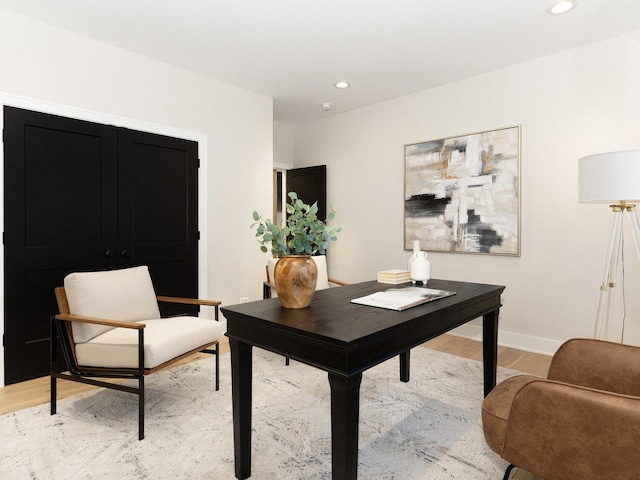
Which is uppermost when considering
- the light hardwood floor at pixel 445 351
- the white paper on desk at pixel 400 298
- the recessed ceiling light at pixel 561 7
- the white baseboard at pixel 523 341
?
the recessed ceiling light at pixel 561 7

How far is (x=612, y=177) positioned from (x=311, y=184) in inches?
146

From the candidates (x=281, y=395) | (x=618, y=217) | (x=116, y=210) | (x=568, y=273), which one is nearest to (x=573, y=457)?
(x=281, y=395)

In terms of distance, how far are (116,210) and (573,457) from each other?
3426 mm

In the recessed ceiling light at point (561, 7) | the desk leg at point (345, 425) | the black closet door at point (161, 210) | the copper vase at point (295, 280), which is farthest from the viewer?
the black closet door at point (161, 210)

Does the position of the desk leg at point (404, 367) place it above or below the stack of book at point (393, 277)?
below

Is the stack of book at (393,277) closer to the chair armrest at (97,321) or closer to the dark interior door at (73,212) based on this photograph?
the chair armrest at (97,321)

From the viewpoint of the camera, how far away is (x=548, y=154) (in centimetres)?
349

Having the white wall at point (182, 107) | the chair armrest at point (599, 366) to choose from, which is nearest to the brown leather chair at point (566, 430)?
the chair armrest at point (599, 366)

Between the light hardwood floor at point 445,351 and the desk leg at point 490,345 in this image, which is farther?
the light hardwood floor at point 445,351

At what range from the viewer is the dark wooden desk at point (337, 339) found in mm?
1306

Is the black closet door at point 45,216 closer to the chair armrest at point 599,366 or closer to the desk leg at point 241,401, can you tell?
the desk leg at point 241,401

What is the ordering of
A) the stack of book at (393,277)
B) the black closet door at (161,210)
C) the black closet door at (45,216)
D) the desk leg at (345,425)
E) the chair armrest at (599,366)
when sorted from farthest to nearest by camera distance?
the black closet door at (161,210)
the black closet door at (45,216)
the stack of book at (393,277)
the chair armrest at (599,366)
the desk leg at (345,425)

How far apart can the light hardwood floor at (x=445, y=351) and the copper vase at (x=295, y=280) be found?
49.3 inches

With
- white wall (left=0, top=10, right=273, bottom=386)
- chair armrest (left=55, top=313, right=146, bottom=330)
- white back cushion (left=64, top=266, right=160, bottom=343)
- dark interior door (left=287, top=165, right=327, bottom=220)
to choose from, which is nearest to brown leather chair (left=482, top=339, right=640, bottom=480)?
chair armrest (left=55, top=313, right=146, bottom=330)
